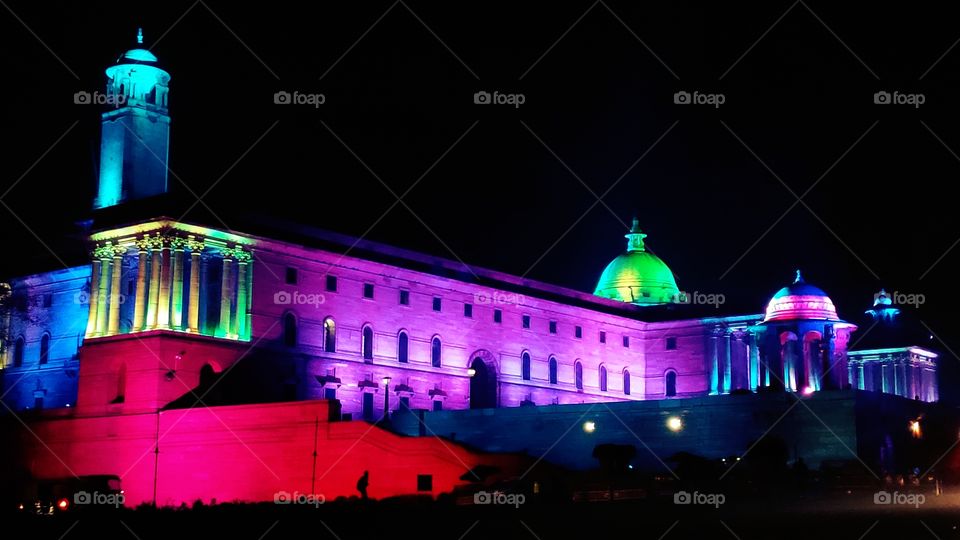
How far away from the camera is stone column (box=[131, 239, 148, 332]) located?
6247cm

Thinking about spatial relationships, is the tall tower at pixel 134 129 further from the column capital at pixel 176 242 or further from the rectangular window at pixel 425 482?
the rectangular window at pixel 425 482

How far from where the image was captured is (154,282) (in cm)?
6244

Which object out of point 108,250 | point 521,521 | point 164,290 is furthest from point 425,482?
point 521,521

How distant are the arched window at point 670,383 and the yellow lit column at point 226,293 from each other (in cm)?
3941

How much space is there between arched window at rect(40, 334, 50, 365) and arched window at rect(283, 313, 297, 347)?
15068mm

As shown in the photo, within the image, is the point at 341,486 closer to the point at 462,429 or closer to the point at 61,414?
the point at 462,429

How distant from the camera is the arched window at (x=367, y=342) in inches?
2864

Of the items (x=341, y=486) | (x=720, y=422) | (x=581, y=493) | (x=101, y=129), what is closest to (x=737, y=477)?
(x=581, y=493)

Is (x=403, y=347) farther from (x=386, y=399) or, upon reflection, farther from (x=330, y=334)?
(x=386, y=399)

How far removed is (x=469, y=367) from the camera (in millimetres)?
80562

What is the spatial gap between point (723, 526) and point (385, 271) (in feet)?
148

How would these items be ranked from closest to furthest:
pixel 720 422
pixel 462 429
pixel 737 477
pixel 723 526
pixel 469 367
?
pixel 723 526
pixel 737 477
pixel 720 422
pixel 462 429
pixel 469 367

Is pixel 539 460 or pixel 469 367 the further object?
pixel 469 367

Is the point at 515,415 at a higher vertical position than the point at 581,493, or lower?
higher
